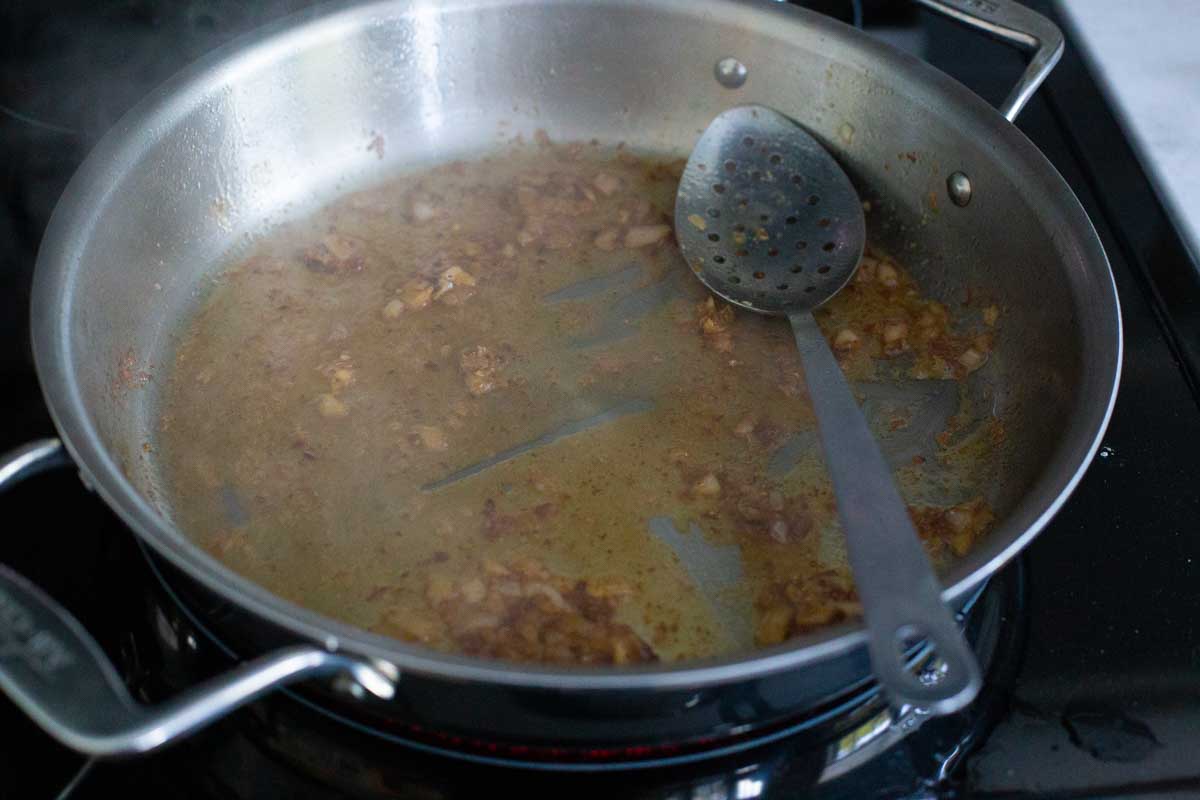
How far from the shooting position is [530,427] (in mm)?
1013

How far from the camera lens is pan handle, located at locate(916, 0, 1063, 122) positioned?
106 cm

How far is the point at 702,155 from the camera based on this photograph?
1228 millimetres

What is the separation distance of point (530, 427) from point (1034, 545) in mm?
446

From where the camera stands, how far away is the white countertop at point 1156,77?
1290 mm

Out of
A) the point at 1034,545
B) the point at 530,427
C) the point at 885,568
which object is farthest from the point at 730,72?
the point at 885,568

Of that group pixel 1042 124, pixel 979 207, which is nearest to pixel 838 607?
pixel 979 207

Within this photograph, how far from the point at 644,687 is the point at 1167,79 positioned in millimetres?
1214

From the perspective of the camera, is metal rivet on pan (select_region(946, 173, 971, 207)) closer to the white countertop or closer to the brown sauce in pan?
the brown sauce in pan

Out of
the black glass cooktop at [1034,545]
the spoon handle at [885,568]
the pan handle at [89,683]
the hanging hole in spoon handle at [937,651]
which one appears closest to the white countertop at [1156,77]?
the black glass cooktop at [1034,545]

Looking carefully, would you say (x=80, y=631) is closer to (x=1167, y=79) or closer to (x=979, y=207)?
(x=979, y=207)

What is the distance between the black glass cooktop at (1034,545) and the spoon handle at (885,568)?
0.35 feet

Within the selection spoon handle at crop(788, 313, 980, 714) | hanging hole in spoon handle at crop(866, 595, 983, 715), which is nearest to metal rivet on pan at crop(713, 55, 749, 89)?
spoon handle at crop(788, 313, 980, 714)

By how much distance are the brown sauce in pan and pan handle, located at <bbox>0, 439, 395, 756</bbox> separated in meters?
0.22

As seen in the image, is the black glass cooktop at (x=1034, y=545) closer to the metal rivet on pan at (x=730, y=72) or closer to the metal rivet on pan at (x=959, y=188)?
the metal rivet on pan at (x=959, y=188)
